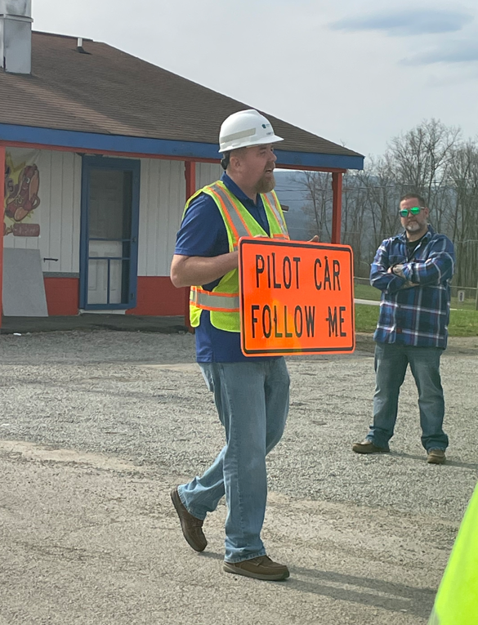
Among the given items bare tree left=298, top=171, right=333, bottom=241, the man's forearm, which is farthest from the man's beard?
bare tree left=298, top=171, right=333, bottom=241

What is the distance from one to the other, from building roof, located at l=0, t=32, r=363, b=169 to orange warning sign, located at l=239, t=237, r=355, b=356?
988 cm

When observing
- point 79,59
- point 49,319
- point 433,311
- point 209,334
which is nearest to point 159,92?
point 79,59

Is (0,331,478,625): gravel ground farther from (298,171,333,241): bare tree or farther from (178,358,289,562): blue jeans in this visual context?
(298,171,333,241): bare tree

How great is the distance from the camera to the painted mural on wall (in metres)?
16.4

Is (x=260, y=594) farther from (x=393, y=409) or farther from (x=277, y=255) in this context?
(x=393, y=409)

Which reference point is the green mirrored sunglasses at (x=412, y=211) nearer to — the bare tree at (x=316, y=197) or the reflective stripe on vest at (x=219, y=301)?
the reflective stripe on vest at (x=219, y=301)

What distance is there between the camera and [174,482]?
6344 mm

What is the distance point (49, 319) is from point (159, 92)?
5403 mm

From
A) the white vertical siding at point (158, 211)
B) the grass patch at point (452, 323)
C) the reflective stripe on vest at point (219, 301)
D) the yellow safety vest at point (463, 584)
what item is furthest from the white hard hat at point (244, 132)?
the grass patch at point (452, 323)

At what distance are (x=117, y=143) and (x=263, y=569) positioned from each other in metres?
11.1

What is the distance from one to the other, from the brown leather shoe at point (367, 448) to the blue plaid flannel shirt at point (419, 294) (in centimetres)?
77

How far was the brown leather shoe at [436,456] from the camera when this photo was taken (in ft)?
23.7

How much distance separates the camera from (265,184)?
190 inches

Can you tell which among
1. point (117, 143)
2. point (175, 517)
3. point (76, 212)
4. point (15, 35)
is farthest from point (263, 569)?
point (15, 35)
